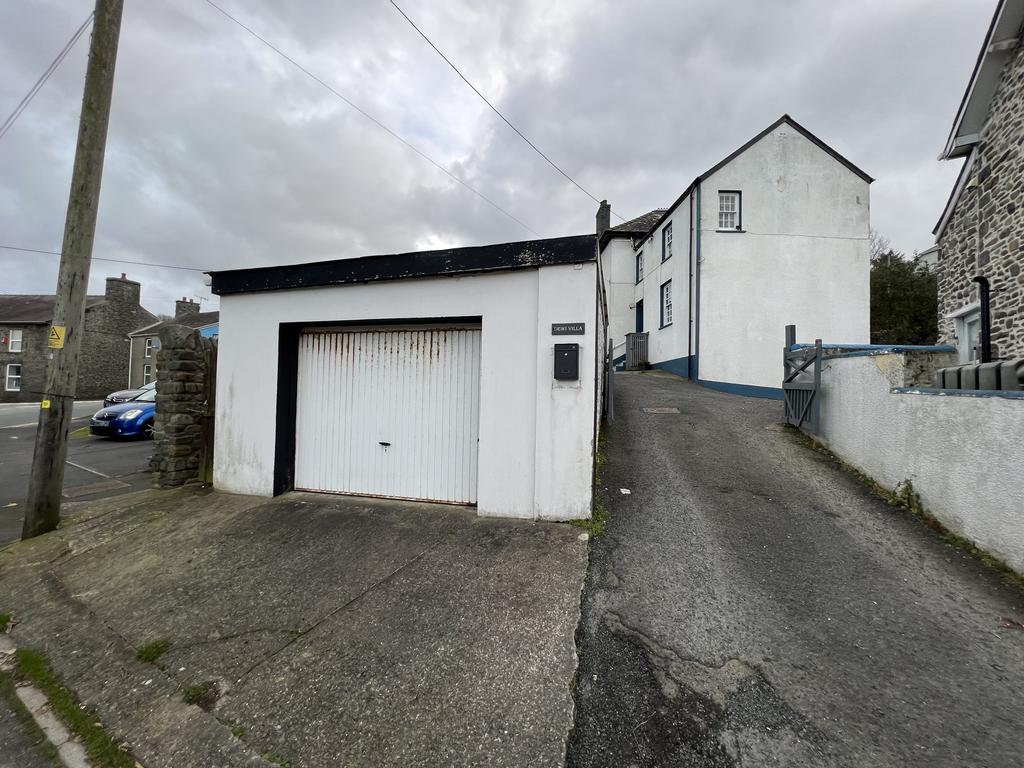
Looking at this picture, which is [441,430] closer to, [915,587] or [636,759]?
[636,759]

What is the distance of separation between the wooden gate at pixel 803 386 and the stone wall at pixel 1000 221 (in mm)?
3189

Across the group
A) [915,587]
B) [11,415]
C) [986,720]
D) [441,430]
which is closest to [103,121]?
[441,430]

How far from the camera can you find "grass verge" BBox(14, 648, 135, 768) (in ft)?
6.78

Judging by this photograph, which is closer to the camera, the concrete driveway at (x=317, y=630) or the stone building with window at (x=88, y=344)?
the concrete driveway at (x=317, y=630)

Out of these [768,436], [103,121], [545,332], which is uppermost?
[103,121]

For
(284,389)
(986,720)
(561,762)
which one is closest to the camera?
(561,762)

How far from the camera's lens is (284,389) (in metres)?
5.42

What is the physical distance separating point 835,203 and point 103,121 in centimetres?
1825

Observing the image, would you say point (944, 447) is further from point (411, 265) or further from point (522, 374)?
point (411, 265)

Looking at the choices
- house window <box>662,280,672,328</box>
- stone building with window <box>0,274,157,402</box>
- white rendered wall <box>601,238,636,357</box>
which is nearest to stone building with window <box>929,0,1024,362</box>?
house window <box>662,280,672,328</box>

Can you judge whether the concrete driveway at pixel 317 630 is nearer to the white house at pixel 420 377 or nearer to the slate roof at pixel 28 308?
the white house at pixel 420 377

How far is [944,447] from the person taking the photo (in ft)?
13.4

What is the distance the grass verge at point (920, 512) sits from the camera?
3416 millimetres

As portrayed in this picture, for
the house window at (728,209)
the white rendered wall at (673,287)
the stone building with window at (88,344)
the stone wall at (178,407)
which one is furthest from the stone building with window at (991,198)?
the stone building with window at (88,344)
